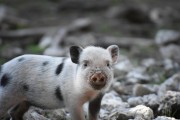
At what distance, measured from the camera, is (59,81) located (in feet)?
21.8

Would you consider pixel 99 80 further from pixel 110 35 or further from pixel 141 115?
pixel 110 35

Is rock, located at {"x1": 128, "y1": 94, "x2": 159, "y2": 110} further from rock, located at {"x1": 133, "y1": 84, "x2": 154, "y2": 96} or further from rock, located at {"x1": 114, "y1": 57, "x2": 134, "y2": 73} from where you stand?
rock, located at {"x1": 114, "y1": 57, "x2": 134, "y2": 73}

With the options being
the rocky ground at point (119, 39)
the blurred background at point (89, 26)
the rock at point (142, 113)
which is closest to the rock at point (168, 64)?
the rocky ground at point (119, 39)

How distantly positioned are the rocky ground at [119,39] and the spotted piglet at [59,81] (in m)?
0.31

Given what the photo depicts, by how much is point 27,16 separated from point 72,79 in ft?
37.0

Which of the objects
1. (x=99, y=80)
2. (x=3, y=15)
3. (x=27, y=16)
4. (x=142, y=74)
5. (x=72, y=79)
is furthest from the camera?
(x=27, y=16)

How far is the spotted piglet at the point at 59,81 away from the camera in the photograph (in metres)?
6.29

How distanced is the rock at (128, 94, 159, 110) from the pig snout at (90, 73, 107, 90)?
1.59 meters

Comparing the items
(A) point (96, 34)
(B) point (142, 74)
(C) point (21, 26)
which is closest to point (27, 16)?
(C) point (21, 26)

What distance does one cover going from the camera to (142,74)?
1074 centimetres

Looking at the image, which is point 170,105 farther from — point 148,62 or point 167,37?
point 167,37

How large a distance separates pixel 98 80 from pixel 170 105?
1520 mm

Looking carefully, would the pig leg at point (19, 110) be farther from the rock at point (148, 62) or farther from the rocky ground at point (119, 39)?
the rock at point (148, 62)

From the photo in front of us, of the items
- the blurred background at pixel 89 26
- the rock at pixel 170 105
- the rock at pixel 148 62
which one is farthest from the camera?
the blurred background at pixel 89 26
